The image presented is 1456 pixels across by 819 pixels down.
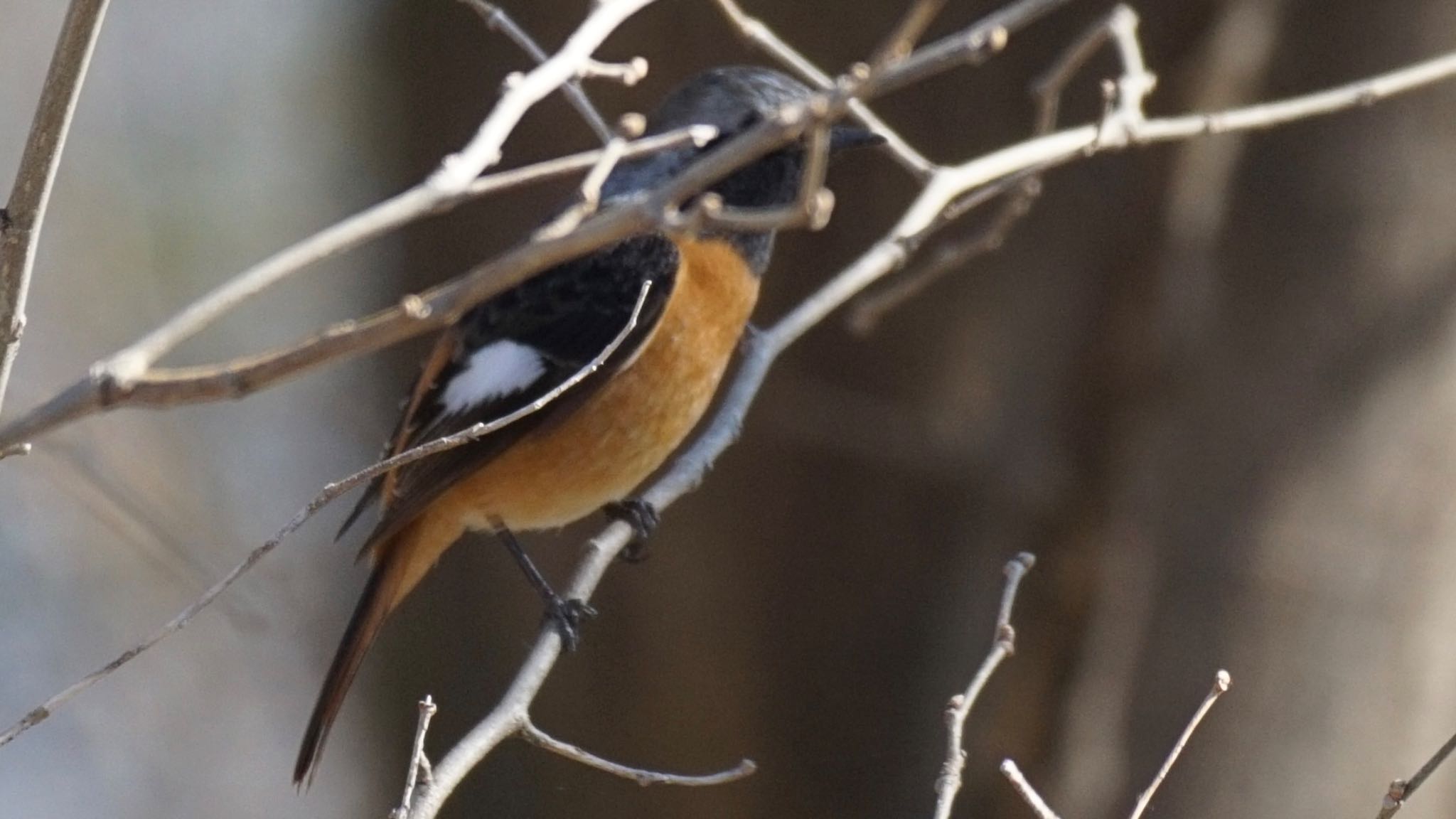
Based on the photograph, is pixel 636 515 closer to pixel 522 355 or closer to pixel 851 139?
pixel 522 355

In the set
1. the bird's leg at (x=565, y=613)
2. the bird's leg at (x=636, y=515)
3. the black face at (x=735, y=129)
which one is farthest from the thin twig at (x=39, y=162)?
the bird's leg at (x=636, y=515)

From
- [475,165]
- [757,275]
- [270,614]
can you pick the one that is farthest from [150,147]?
[475,165]

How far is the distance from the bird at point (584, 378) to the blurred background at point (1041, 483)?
415 millimetres

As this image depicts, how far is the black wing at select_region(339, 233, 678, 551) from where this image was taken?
10.5ft

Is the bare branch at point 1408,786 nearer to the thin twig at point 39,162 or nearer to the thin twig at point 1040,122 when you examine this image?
the thin twig at point 1040,122

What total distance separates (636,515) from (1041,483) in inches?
38.9

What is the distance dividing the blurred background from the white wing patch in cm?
64

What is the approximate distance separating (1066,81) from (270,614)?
3.34 m

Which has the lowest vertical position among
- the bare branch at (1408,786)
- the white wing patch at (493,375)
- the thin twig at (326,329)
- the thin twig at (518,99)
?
the bare branch at (1408,786)

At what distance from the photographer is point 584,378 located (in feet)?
10.3

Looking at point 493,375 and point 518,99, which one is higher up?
point 493,375

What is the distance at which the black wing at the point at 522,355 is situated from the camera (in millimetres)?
3186

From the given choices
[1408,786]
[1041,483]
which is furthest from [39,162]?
[1041,483]

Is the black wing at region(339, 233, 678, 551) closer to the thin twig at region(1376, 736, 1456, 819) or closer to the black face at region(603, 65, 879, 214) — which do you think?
the black face at region(603, 65, 879, 214)
